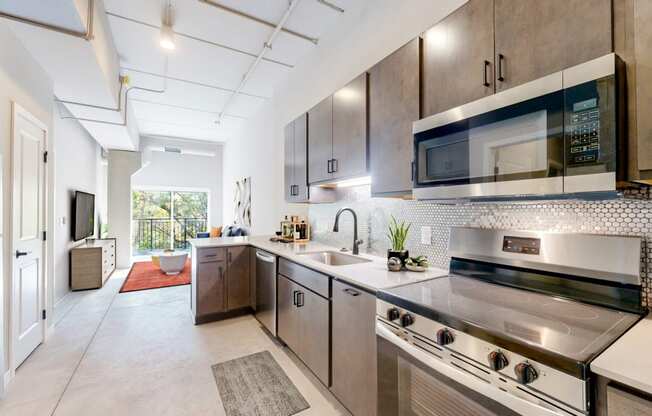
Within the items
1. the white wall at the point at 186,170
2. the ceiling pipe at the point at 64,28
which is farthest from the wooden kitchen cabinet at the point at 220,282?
the white wall at the point at 186,170

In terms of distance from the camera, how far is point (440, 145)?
1427mm

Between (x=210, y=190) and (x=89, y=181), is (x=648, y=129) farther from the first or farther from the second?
(x=210, y=190)

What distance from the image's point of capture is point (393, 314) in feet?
4.21

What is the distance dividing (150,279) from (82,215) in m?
1.56

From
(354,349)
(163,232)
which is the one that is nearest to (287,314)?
(354,349)

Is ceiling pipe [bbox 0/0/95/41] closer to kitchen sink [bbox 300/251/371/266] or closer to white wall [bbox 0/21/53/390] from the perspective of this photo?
white wall [bbox 0/21/53/390]

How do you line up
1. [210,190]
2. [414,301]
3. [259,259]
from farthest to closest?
[210,190]
[259,259]
[414,301]

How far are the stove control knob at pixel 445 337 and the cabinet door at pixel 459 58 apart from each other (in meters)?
1.03

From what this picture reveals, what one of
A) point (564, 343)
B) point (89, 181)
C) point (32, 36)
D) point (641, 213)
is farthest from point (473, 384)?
point (89, 181)

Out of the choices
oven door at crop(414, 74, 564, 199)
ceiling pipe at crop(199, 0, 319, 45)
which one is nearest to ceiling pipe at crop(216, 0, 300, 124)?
ceiling pipe at crop(199, 0, 319, 45)

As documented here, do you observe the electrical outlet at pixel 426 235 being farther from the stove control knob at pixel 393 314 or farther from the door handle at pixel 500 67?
the door handle at pixel 500 67

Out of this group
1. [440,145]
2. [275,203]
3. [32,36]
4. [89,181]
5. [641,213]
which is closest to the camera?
[641,213]

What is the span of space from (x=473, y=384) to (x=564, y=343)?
12.0 inches

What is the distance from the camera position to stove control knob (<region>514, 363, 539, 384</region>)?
783 mm
